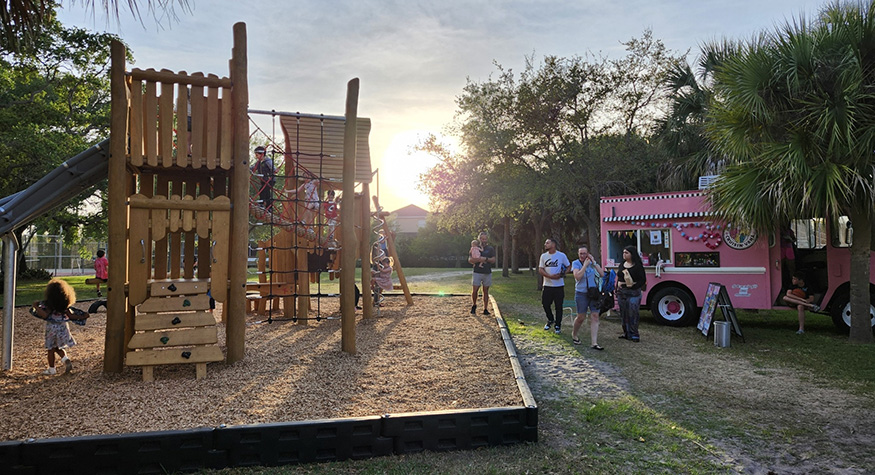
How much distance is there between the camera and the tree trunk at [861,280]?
8.16 meters

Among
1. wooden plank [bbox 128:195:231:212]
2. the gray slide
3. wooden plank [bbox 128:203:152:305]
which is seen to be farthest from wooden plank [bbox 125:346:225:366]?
the gray slide

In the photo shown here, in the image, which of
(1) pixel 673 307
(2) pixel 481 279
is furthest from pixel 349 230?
(1) pixel 673 307

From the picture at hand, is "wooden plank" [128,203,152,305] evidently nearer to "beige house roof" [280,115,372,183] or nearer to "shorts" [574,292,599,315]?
"beige house roof" [280,115,372,183]

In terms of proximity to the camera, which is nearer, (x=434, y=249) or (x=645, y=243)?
(x=645, y=243)

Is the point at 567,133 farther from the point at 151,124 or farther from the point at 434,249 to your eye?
the point at 434,249

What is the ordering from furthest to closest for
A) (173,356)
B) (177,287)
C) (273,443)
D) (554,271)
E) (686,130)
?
(686,130) → (554,271) → (177,287) → (173,356) → (273,443)

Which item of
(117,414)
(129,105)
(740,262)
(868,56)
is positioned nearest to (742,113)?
(868,56)

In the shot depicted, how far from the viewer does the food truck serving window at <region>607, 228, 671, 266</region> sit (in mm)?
10695

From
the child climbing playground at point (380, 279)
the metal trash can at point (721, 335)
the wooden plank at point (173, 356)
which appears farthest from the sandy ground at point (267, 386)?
the metal trash can at point (721, 335)

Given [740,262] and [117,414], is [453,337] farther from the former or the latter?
[740,262]

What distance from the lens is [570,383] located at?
586cm

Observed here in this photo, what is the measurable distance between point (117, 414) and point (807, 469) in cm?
520

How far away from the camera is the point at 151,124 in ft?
19.3

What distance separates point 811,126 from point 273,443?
8.80 metres
